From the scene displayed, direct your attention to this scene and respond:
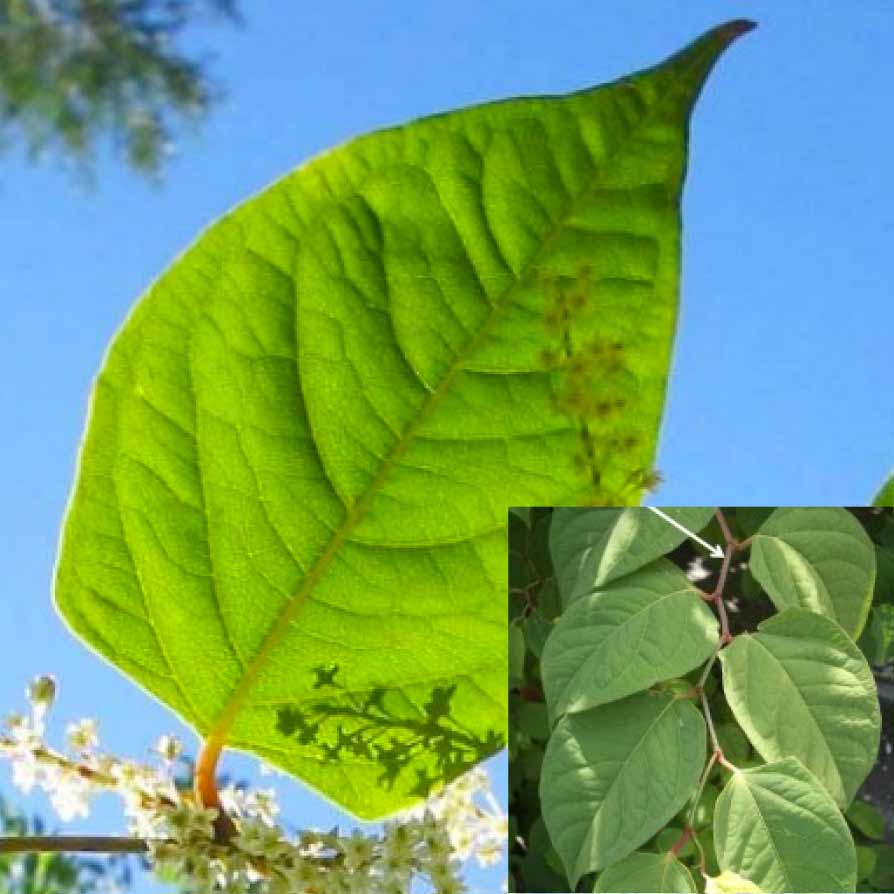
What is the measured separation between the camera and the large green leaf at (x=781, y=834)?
2.04 feet

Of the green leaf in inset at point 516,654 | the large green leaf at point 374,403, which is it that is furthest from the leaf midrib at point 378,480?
the green leaf in inset at point 516,654

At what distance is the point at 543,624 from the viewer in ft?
2.08

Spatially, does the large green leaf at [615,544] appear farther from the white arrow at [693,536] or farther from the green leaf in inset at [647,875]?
the green leaf in inset at [647,875]

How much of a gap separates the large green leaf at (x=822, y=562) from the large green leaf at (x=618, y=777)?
73 mm

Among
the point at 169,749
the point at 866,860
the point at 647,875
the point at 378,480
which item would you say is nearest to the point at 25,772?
the point at 169,749

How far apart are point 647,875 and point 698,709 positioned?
76mm

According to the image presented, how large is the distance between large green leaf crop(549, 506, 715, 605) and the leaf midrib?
0.58ft

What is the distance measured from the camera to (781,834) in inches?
24.5

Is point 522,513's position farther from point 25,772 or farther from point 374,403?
point 25,772

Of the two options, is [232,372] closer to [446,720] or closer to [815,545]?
[446,720]

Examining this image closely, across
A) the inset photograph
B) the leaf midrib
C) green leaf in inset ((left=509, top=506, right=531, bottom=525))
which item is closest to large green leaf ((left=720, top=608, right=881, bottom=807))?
the inset photograph

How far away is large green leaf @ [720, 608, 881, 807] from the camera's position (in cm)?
64

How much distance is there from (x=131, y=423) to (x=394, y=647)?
0.11 metres

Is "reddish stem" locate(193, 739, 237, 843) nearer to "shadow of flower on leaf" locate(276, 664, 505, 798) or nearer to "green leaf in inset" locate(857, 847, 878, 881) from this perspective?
"shadow of flower on leaf" locate(276, 664, 505, 798)
